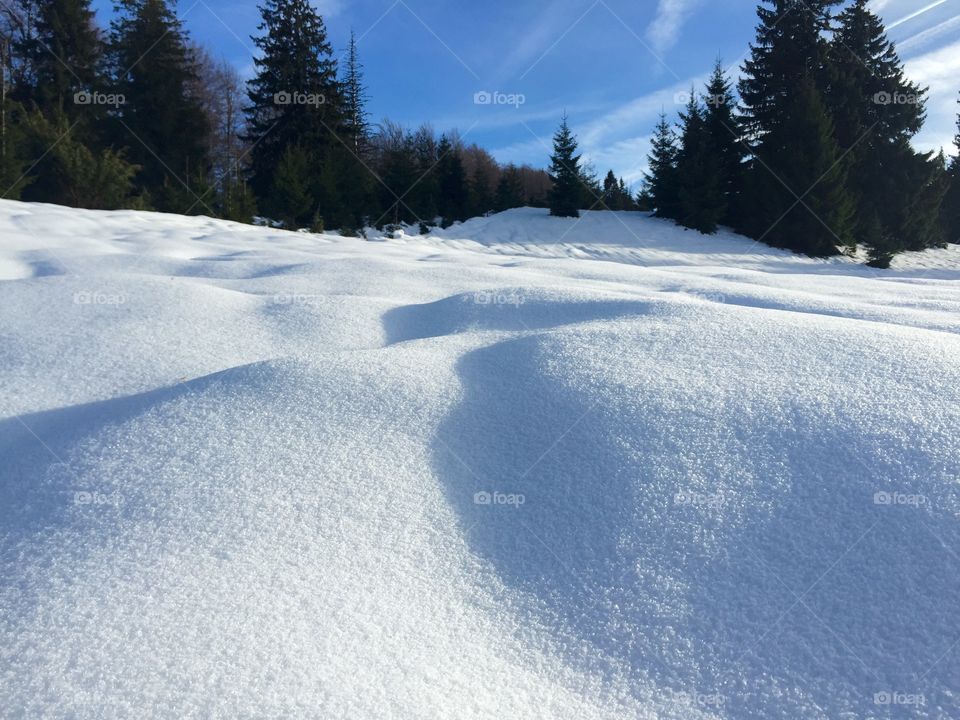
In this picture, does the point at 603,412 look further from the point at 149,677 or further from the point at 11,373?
the point at 11,373

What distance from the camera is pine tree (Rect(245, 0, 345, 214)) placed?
19094mm

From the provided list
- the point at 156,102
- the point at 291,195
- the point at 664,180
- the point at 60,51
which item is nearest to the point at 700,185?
the point at 664,180

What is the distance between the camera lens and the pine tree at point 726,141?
18.5 meters

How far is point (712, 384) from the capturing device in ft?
6.40

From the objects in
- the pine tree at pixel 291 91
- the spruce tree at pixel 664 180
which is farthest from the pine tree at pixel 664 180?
the pine tree at pixel 291 91

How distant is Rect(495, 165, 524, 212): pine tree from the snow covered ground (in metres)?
21.3

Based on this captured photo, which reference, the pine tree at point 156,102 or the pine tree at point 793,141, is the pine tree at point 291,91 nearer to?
the pine tree at point 156,102

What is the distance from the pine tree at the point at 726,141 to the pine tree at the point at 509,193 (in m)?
7.99

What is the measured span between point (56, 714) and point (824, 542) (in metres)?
1.58

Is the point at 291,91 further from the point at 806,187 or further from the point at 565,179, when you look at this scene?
the point at 806,187

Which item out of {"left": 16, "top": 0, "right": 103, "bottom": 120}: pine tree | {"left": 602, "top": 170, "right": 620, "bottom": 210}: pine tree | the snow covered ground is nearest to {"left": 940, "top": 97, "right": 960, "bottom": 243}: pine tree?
{"left": 602, "top": 170, "right": 620, "bottom": 210}: pine tree

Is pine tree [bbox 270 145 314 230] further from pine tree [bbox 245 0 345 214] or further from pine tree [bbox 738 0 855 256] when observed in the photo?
pine tree [bbox 738 0 855 256]

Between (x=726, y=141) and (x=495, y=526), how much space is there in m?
20.7

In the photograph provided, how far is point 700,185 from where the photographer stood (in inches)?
692
